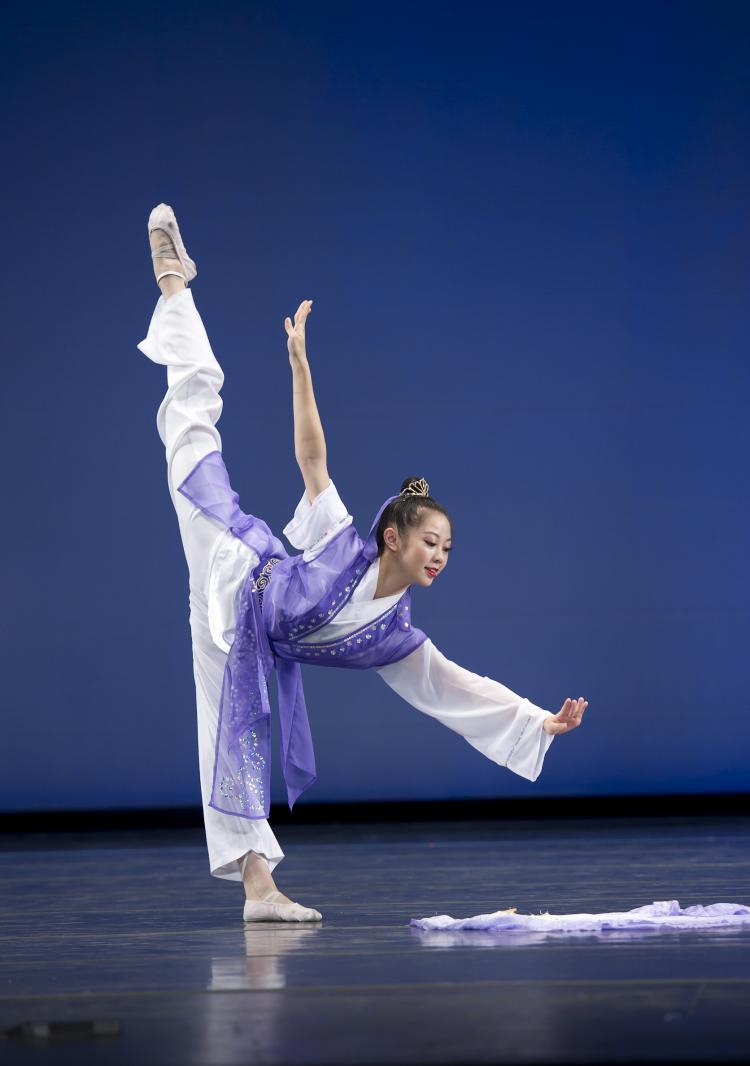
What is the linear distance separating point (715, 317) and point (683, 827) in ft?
5.72

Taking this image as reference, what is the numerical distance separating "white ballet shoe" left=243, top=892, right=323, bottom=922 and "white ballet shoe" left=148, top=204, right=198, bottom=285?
1435 mm

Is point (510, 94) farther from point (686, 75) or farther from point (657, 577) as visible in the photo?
point (657, 577)

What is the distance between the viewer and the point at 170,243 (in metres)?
3.25

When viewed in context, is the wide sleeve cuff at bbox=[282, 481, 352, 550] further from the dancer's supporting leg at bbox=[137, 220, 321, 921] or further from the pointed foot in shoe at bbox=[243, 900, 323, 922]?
the pointed foot in shoe at bbox=[243, 900, 323, 922]

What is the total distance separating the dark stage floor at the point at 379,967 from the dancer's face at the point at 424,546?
660 millimetres

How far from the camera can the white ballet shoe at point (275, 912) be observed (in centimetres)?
259

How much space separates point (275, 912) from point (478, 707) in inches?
22.4

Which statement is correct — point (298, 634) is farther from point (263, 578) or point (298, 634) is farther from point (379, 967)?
point (379, 967)

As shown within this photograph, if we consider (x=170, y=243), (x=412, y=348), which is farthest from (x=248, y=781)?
(x=412, y=348)

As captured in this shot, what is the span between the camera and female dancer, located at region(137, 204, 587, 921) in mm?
2738

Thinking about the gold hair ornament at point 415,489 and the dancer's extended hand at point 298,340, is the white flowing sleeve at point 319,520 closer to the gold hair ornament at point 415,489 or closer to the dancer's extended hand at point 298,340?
the gold hair ornament at point 415,489

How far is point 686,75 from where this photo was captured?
4809mm

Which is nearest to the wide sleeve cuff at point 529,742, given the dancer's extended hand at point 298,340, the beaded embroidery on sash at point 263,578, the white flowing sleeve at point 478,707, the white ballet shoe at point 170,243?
the white flowing sleeve at point 478,707

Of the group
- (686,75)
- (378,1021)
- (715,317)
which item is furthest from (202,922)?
(686,75)
